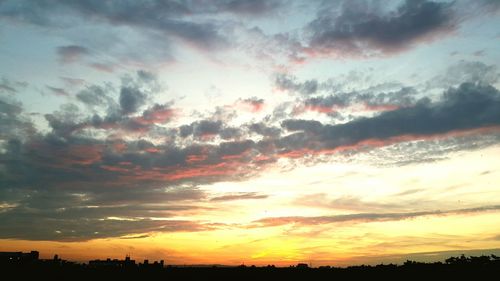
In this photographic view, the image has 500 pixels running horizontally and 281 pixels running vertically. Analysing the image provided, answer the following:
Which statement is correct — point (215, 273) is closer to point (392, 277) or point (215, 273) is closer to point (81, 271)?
point (81, 271)

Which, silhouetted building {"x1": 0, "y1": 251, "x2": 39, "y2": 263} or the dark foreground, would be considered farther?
silhouetted building {"x1": 0, "y1": 251, "x2": 39, "y2": 263}

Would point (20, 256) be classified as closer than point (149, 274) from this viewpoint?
No

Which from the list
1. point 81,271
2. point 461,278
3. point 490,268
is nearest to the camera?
point 81,271

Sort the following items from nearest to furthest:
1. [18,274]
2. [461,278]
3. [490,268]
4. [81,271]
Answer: [18,274] < [81,271] < [461,278] < [490,268]

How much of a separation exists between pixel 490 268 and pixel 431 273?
17.2 metres

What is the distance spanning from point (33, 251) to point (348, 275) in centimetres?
10096

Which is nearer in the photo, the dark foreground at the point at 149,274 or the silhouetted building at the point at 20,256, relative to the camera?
the dark foreground at the point at 149,274

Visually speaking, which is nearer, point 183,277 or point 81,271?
point 81,271

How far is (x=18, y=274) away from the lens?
104 metres

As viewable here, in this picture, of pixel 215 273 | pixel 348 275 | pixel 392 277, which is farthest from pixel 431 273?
pixel 215 273

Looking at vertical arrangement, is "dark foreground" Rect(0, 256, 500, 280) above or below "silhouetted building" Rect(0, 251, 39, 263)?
below

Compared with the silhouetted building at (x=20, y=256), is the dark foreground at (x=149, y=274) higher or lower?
lower

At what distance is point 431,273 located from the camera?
13775 cm

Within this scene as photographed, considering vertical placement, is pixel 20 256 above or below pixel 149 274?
above
